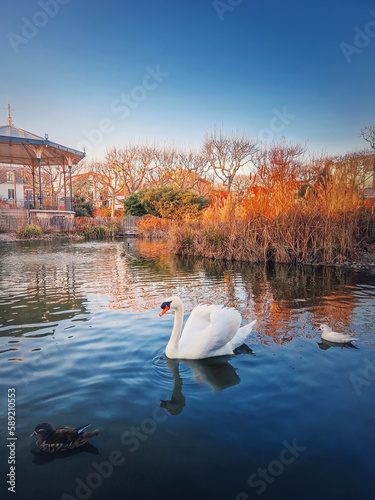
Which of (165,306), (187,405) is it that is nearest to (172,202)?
(165,306)

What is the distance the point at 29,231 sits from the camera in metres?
22.3

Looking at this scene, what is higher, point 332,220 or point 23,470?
point 332,220

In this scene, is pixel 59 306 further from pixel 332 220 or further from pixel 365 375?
pixel 332 220

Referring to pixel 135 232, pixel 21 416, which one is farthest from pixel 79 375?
pixel 135 232

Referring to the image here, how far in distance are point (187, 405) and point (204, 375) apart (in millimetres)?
594

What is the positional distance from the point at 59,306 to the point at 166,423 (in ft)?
13.3

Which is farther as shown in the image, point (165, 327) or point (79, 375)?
point (165, 327)

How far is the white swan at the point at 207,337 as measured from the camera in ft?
12.1

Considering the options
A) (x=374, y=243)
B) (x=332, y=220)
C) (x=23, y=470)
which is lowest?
(x=23, y=470)

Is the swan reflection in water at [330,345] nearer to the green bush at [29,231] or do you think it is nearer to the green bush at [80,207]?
the green bush at [29,231]

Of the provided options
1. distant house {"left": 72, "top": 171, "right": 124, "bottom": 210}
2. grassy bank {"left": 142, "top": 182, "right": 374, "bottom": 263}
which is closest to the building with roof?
distant house {"left": 72, "top": 171, "right": 124, "bottom": 210}

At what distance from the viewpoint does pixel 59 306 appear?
20.0 feet

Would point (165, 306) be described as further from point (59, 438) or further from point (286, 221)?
point (286, 221)

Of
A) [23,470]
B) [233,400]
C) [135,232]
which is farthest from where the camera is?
[135,232]
